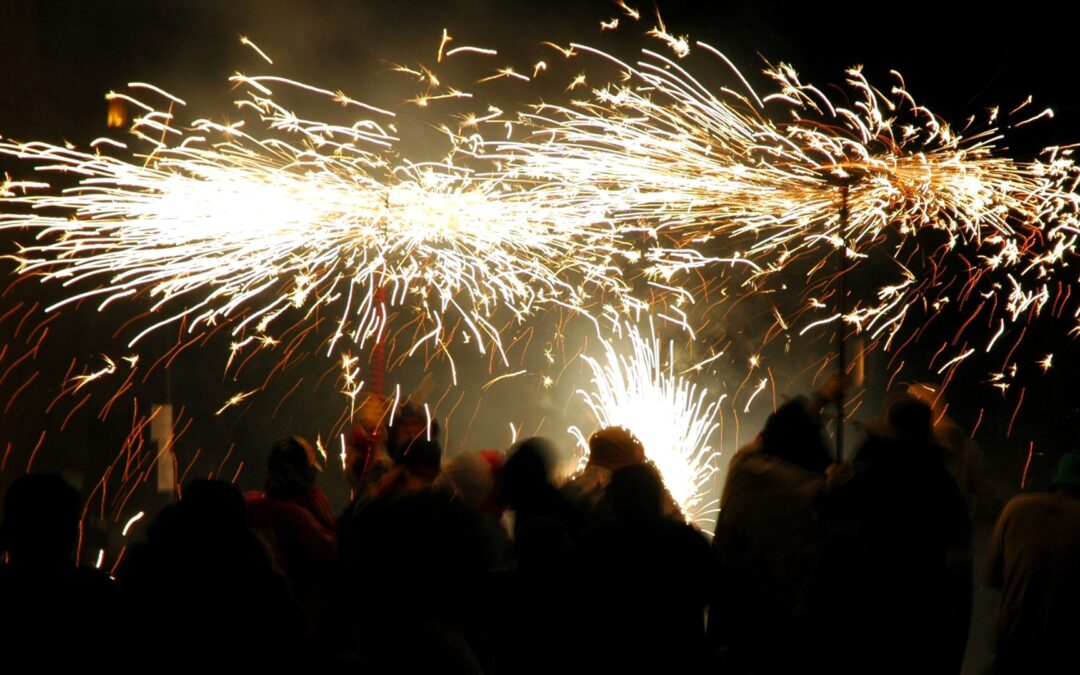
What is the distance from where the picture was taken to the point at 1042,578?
5230 millimetres

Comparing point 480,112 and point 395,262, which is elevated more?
point 480,112

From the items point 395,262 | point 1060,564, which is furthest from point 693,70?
point 1060,564

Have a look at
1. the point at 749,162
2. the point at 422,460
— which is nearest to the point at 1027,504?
the point at 422,460

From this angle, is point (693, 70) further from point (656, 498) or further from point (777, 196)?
point (656, 498)

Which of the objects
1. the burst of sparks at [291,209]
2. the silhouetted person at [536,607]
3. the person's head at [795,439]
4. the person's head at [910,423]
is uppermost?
the burst of sparks at [291,209]

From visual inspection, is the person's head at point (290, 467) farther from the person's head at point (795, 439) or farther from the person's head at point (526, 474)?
the person's head at point (795, 439)

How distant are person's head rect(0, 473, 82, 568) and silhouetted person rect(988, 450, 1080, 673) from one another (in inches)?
152

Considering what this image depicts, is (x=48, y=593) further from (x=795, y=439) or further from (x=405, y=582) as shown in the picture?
(x=795, y=439)

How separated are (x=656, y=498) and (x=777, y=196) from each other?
6124 millimetres

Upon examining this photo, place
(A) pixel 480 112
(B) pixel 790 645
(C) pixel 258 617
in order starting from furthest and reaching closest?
(A) pixel 480 112 → (B) pixel 790 645 → (C) pixel 258 617

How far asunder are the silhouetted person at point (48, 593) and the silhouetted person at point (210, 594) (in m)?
0.22

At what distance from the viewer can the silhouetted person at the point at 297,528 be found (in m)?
5.06

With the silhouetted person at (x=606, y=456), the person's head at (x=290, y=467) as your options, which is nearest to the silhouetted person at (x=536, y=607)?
the person's head at (x=290, y=467)

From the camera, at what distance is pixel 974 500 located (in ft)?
21.5
